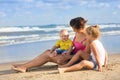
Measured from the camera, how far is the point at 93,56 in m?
7.60

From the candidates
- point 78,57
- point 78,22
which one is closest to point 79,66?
point 78,57

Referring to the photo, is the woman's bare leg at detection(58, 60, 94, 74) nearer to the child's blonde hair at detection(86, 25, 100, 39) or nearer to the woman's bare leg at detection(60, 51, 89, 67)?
the woman's bare leg at detection(60, 51, 89, 67)

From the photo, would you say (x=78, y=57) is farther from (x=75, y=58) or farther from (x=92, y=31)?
(x=92, y=31)

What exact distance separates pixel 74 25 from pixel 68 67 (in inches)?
35.0

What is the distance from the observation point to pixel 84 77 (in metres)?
7.04

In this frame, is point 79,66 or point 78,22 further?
point 78,22

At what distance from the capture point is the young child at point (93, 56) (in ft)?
24.3

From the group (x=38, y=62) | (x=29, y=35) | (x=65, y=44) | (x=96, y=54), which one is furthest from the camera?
(x=29, y=35)

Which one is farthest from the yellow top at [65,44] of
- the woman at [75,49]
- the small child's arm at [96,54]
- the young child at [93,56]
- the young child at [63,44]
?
the small child's arm at [96,54]

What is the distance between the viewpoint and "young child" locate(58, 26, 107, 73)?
741 centimetres

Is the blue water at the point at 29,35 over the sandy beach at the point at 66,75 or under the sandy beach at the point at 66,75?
under

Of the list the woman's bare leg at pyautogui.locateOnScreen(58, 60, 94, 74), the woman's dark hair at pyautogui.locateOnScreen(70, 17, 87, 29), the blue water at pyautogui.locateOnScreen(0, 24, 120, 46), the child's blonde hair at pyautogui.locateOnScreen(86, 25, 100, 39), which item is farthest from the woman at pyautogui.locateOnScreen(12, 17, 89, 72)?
the blue water at pyautogui.locateOnScreen(0, 24, 120, 46)

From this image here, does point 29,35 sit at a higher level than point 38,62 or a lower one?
lower

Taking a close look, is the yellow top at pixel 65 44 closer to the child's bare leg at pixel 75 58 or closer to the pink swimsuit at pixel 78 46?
the pink swimsuit at pixel 78 46
